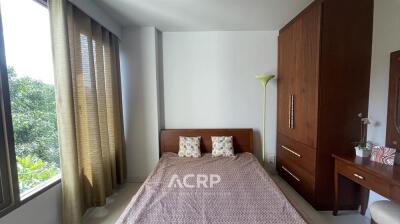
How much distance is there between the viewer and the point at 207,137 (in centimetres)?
298

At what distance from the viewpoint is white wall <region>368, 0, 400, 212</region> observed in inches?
70.0

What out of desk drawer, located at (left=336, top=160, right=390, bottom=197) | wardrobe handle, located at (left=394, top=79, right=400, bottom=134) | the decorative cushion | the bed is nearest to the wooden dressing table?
desk drawer, located at (left=336, top=160, right=390, bottom=197)

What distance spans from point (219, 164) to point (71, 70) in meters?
1.96

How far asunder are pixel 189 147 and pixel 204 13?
73.5 inches

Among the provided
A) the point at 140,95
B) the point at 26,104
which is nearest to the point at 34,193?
the point at 26,104

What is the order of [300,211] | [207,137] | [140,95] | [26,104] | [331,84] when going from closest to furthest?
[26,104] < [300,211] < [331,84] < [140,95] < [207,137]

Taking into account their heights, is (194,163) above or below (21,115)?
below

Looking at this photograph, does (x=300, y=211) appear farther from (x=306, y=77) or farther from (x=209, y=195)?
(x=306, y=77)

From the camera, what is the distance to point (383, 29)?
6.18 ft

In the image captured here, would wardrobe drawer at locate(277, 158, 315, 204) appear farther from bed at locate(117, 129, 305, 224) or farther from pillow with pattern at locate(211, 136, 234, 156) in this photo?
pillow with pattern at locate(211, 136, 234, 156)

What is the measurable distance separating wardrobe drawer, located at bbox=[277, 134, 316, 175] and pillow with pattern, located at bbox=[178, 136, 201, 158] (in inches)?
50.5

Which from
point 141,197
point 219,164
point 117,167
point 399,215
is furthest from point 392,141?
point 117,167

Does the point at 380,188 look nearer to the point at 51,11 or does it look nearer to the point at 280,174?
the point at 280,174

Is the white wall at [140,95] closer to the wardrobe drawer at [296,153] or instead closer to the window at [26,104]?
the window at [26,104]
